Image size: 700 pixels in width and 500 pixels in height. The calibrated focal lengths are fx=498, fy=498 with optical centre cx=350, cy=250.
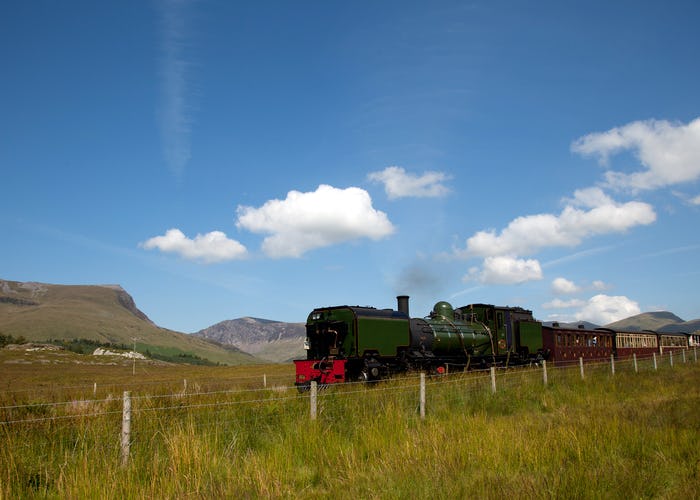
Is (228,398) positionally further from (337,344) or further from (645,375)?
(645,375)

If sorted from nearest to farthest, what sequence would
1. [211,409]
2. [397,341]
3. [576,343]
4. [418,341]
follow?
[211,409] → [397,341] → [418,341] → [576,343]

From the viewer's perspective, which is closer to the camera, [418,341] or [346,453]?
[346,453]

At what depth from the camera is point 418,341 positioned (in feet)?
68.2

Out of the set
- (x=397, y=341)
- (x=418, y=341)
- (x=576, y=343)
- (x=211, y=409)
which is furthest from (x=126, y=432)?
(x=576, y=343)

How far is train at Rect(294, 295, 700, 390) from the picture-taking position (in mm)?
18125

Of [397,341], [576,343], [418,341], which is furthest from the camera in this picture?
[576,343]

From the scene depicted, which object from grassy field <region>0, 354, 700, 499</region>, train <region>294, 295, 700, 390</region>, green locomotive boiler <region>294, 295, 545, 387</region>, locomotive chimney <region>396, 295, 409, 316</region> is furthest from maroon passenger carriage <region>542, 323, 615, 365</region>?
grassy field <region>0, 354, 700, 499</region>

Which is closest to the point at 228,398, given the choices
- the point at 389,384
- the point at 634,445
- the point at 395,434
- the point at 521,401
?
the point at 389,384

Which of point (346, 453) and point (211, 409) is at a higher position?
point (211, 409)

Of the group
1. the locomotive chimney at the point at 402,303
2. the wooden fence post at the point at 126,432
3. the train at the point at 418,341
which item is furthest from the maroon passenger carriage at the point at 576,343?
the wooden fence post at the point at 126,432

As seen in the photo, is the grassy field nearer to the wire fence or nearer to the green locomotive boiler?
the wire fence

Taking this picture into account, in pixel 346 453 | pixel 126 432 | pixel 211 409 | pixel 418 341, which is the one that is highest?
pixel 418 341

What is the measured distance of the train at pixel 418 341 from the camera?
18125 mm

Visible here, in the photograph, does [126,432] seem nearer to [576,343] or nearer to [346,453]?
[346,453]
